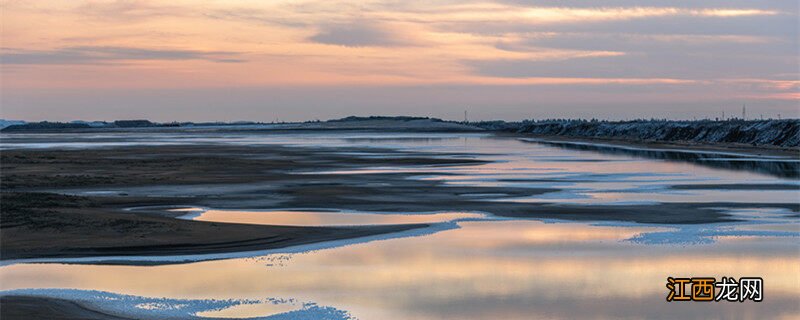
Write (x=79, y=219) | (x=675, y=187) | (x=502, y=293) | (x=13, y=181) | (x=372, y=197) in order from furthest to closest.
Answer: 1. (x=13, y=181)
2. (x=675, y=187)
3. (x=372, y=197)
4. (x=79, y=219)
5. (x=502, y=293)

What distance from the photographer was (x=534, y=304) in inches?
492

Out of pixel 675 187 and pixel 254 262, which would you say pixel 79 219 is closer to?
pixel 254 262

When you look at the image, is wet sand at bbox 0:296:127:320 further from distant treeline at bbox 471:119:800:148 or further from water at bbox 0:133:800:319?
distant treeline at bbox 471:119:800:148

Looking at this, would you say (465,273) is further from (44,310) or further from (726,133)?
(726,133)

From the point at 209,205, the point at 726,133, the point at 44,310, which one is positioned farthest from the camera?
the point at 726,133

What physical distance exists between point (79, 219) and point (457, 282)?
10.7 meters

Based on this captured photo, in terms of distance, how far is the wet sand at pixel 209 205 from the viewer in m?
18.0

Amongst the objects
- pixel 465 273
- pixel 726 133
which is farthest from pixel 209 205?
pixel 726 133

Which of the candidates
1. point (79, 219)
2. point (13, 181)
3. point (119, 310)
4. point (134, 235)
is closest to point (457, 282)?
point (119, 310)

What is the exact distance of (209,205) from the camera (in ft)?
83.8

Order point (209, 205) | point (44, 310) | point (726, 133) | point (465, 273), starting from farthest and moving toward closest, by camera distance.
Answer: point (726, 133) → point (209, 205) → point (465, 273) → point (44, 310)

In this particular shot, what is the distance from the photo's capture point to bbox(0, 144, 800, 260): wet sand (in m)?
18.0

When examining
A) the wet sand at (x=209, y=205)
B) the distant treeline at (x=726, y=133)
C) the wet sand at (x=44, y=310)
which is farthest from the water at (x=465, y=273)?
the distant treeline at (x=726, y=133)

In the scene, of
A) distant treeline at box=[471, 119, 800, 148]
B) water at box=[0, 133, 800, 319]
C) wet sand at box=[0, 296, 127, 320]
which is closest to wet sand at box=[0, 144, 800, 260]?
water at box=[0, 133, 800, 319]
